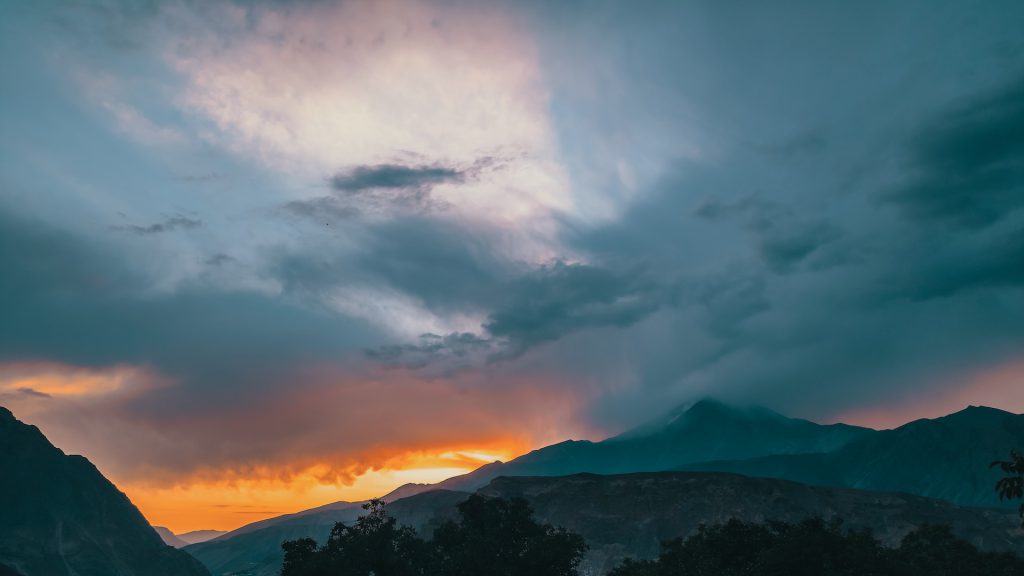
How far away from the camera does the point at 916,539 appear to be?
128m

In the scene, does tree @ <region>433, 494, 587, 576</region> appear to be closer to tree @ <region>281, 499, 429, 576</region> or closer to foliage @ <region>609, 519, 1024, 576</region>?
tree @ <region>281, 499, 429, 576</region>

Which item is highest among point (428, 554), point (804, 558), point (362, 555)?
point (362, 555)

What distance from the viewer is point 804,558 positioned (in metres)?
84.6

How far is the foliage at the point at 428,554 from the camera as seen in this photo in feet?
342

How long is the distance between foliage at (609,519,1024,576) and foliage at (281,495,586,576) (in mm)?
10796

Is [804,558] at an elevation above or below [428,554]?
below

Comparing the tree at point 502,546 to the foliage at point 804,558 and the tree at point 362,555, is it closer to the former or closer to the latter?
the tree at point 362,555

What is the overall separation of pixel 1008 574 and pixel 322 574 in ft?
276

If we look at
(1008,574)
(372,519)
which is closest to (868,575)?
(1008,574)

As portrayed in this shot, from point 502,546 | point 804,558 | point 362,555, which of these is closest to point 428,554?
point 502,546

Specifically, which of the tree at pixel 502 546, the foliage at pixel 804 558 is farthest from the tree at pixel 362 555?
the foliage at pixel 804 558

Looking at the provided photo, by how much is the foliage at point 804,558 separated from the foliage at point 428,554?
10796 millimetres

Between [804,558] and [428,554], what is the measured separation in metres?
56.1

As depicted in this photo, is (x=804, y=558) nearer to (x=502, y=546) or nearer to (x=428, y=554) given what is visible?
(x=502, y=546)
